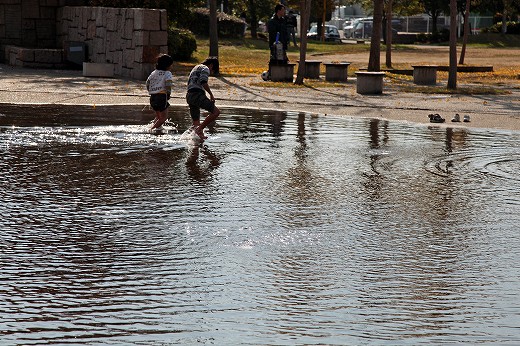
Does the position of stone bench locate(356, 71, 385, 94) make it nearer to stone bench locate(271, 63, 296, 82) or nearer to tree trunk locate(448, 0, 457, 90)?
tree trunk locate(448, 0, 457, 90)

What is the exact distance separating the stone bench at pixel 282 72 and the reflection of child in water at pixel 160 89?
10.2 meters

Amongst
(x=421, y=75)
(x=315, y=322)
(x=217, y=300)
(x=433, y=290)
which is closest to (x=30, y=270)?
(x=217, y=300)

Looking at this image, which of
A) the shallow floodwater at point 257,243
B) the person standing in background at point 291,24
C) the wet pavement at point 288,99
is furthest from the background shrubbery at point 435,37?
the shallow floodwater at point 257,243

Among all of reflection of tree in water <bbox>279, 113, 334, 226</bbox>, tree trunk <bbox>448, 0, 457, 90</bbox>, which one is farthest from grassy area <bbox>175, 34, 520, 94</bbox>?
reflection of tree in water <bbox>279, 113, 334, 226</bbox>

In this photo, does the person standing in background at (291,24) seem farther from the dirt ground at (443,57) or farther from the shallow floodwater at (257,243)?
the shallow floodwater at (257,243)

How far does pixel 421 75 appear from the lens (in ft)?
86.6

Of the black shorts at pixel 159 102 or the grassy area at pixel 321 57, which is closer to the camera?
the black shorts at pixel 159 102

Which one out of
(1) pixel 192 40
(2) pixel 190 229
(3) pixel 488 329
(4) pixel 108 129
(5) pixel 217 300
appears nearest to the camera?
(3) pixel 488 329

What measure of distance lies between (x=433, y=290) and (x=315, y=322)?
114cm

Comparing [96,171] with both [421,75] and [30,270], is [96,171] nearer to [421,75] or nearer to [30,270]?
[30,270]

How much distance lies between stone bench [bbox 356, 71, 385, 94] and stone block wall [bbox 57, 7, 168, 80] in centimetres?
574

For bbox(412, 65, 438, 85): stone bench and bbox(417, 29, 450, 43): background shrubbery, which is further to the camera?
bbox(417, 29, 450, 43): background shrubbery

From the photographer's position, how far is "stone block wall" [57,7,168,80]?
2519 centimetres

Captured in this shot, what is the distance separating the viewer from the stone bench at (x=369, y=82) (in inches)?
893
